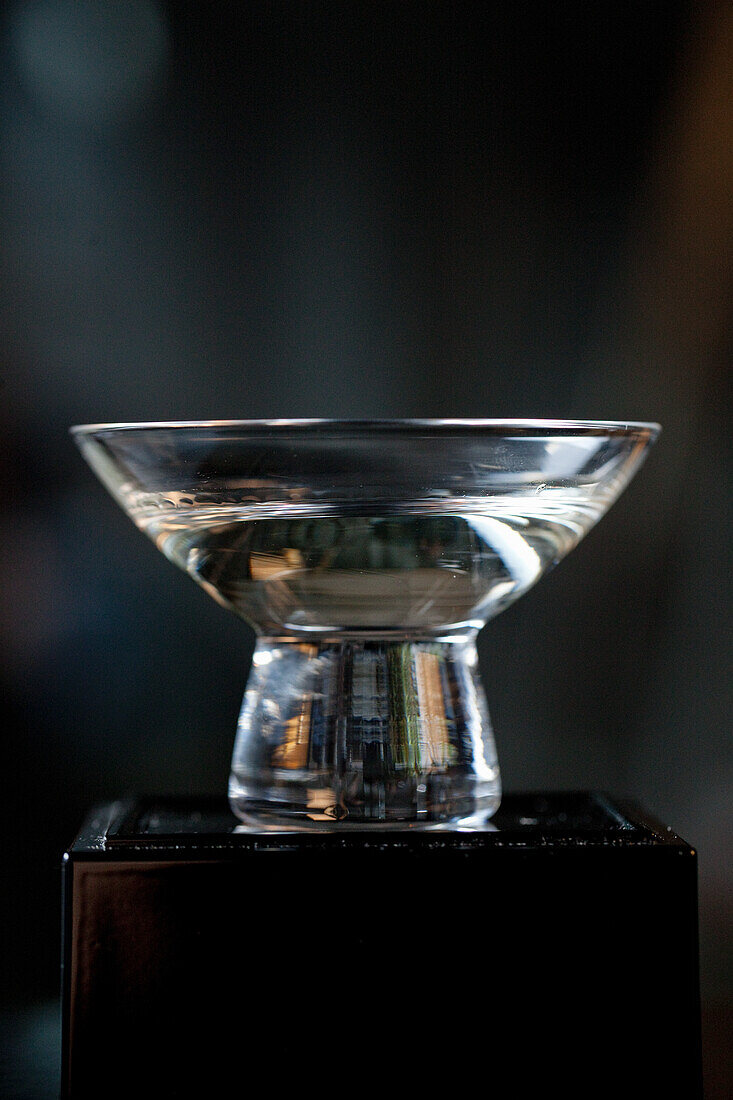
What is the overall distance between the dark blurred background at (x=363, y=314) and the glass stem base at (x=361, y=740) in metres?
0.20

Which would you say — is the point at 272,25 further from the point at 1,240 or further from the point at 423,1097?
the point at 423,1097

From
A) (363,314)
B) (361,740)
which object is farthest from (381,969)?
(363,314)

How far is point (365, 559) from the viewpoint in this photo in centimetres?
43

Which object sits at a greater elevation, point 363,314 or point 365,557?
point 363,314

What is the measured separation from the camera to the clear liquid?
1.39 feet

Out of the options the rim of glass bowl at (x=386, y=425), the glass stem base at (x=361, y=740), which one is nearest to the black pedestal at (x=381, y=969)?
the glass stem base at (x=361, y=740)

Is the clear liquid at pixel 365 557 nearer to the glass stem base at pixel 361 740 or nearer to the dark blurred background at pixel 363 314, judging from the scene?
the glass stem base at pixel 361 740

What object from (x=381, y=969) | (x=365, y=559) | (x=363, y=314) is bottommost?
(x=381, y=969)

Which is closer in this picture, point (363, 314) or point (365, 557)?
point (365, 557)

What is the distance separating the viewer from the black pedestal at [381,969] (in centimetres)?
42

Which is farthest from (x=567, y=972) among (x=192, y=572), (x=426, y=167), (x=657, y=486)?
(x=426, y=167)

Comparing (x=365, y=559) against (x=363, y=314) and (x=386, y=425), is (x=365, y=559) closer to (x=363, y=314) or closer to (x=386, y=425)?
(x=386, y=425)

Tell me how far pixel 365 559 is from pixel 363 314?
0.27 m

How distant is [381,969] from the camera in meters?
0.43
